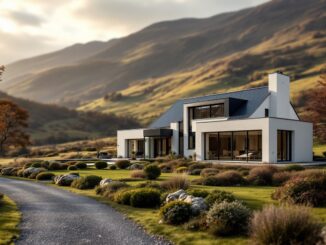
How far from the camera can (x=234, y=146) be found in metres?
42.3

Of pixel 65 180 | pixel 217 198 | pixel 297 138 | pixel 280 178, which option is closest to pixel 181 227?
pixel 217 198

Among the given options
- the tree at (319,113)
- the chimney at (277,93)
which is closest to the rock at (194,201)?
the chimney at (277,93)

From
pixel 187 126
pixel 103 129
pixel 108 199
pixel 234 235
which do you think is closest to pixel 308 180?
pixel 234 235

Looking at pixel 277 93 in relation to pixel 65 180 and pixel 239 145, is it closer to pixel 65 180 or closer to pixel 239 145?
pixel 239 145

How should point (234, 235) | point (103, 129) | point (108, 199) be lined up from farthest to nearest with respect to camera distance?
point (103, 129)
point (108, 199)
point (234, 235)

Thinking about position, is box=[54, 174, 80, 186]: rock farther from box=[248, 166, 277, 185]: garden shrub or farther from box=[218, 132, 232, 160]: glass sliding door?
box=[218, 132, 232, 160]: glass sliding door

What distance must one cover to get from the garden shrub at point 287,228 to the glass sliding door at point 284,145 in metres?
31.7

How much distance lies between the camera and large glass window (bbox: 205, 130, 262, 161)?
40.3 metres

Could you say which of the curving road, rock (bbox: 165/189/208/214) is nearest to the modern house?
the curving road

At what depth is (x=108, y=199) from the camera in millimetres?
20094

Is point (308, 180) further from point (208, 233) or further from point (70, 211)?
point (70, 211)

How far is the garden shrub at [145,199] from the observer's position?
17484 millimetres

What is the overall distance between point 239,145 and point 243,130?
2.37 m

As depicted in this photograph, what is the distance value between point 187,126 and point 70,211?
34474 mm
